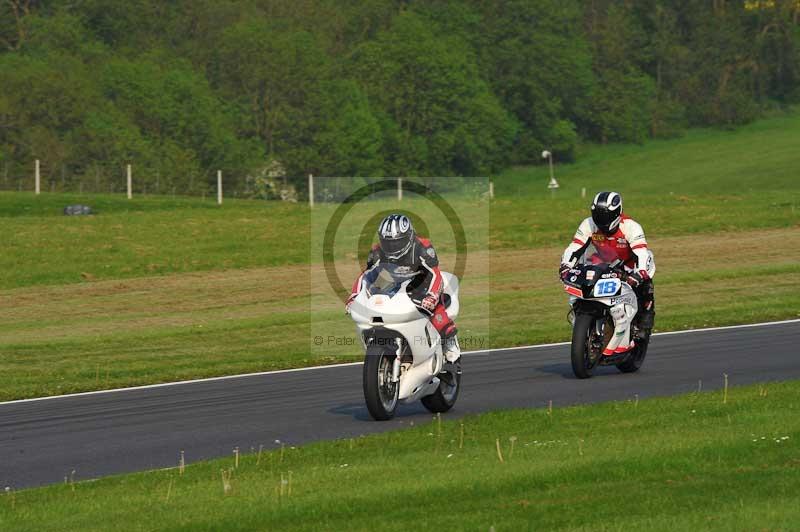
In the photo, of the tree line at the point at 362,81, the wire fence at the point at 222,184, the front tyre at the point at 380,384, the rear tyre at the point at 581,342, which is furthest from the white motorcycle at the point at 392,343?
the tree line at the point at 362,81

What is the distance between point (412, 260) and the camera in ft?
42.7

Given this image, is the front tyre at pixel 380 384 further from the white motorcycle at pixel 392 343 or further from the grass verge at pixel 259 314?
the grass verge at pixel 259 314

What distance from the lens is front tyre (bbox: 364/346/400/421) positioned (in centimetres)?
1252

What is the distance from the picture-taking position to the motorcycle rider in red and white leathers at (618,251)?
16062 millimetres

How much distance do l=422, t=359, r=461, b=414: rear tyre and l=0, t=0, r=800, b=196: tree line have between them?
202 ft

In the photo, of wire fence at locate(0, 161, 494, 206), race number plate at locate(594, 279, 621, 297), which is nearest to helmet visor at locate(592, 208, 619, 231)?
race number plate at locate(594, 279, 621, 297)

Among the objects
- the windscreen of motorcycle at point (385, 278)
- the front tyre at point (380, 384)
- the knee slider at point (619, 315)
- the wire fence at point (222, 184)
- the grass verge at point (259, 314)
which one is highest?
the wire fence at point (222, 184)

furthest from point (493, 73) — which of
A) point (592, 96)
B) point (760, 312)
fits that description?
point (760, 312)

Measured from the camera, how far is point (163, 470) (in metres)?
11.0

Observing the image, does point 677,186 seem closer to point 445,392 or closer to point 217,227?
point 217,227

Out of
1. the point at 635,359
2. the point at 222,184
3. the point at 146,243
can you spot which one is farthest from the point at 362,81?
the point at 635,359

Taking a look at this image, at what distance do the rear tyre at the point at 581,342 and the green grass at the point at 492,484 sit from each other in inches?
129

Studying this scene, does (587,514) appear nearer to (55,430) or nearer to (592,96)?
(55,430)

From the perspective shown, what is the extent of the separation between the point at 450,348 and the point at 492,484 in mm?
4047
